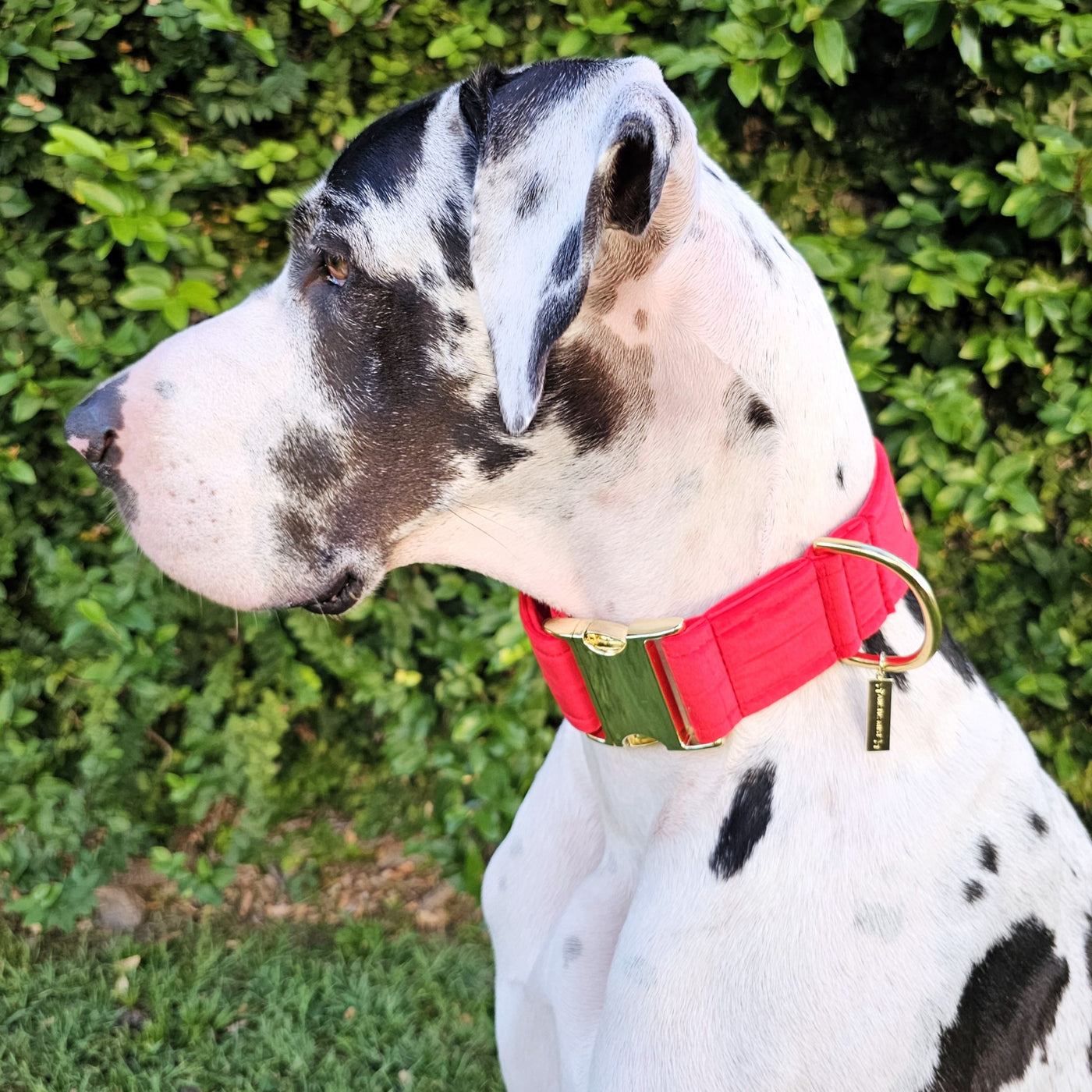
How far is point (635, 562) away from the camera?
1.66m

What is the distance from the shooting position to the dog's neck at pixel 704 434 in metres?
1.54

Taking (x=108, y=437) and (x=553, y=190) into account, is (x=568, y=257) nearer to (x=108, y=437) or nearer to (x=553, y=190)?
(x=553, y=190)

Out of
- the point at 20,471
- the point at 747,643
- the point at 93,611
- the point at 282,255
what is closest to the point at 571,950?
the point at 747,643

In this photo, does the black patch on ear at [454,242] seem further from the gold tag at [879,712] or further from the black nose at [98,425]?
the gold tag at [879,712]

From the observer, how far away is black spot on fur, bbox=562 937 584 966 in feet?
5.80

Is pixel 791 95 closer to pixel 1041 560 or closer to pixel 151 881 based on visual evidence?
pixel 1041 560

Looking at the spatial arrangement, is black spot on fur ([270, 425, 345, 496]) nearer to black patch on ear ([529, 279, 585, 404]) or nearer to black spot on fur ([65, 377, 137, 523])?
Answer: black spot on fur ([65, 377, 137, 523])

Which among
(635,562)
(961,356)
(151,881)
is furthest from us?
(151,881)

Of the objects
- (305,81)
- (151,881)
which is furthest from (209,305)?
(151,881)

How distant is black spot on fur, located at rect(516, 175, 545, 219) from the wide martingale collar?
0.64 meters

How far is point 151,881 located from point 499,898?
2302 mm

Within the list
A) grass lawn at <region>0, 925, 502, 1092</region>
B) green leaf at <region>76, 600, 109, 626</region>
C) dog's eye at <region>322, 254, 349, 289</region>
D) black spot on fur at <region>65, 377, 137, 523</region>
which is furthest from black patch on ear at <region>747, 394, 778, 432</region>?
grass lawn at <region>0, 925, 502, 1092</region>

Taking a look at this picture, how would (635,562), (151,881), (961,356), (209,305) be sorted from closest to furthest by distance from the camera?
1. (635,562)
2. (209,305)
3. (961,356)
4. (151,881)

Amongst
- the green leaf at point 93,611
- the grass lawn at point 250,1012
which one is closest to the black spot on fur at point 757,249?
the green leaf at point 93,611
